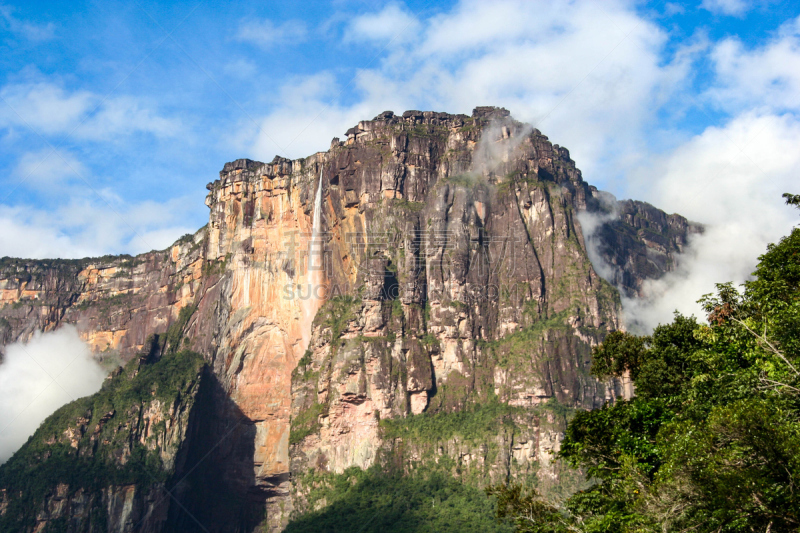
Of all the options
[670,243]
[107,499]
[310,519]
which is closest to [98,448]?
[107,499]

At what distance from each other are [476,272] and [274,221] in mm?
33942

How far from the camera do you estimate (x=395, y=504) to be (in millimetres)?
90250

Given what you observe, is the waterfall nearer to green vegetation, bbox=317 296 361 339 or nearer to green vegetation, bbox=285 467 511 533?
green vegetation, bbox=317 296 361 339

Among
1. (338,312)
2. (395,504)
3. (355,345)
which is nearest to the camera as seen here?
(395,504)

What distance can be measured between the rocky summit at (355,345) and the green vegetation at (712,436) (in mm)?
52975

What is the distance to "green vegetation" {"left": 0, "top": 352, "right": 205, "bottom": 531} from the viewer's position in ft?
355

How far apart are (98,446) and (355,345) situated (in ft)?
141

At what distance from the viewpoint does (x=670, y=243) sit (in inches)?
5935

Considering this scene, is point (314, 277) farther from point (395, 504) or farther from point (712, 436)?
point (712, 436)

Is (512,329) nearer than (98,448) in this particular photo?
Yes

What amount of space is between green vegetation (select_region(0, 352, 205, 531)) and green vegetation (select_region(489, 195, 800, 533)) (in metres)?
83.7

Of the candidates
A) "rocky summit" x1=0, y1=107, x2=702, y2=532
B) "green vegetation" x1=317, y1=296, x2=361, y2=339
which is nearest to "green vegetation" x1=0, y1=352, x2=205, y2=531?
"rocky summit" x1=0, y1=107, x2=702, y2=532

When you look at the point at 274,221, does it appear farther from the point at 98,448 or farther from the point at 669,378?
the point at 669,378

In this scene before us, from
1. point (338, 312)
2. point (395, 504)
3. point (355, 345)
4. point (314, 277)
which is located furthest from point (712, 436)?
point (314, 277)
